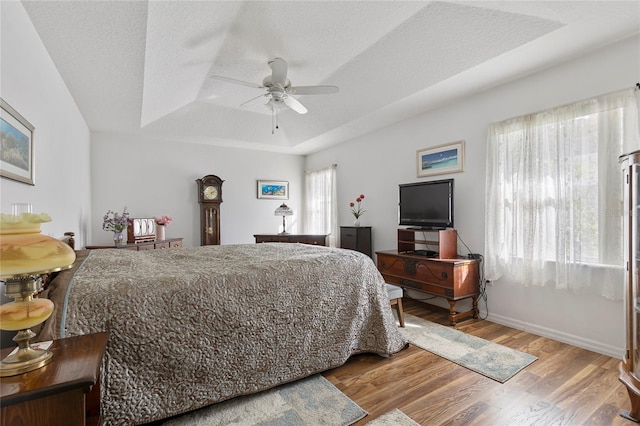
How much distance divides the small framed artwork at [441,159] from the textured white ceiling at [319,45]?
565mm

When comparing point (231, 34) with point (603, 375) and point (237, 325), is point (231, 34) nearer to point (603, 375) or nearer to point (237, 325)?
point (237, 325)

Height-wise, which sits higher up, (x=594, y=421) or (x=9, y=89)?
(x=9, y=89)

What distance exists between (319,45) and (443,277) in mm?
2711

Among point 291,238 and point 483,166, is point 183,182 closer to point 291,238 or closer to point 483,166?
point 291,238

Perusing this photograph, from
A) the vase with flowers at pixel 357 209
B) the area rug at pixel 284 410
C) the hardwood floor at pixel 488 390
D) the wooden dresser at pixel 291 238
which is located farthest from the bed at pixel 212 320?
the wooden dresser at pixel 291 238

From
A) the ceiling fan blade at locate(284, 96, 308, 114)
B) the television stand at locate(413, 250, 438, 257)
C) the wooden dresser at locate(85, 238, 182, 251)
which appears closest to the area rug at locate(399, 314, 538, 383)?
the television stand at locate(413, 250, 438, 257)

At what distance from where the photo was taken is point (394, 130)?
449 cm

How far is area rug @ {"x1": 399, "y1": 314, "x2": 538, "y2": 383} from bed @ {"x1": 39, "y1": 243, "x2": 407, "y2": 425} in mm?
348

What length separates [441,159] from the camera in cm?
380

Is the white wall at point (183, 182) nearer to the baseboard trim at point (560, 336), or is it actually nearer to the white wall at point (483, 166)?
the white wall at point (483, 166)

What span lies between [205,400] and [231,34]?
297cm

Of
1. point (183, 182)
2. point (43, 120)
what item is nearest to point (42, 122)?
point (43, 120)

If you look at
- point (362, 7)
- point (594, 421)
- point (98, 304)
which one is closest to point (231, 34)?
point (362, 7)

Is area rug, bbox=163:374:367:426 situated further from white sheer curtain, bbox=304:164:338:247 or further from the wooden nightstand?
white sheer curtain, bbox=304:164:338:247
